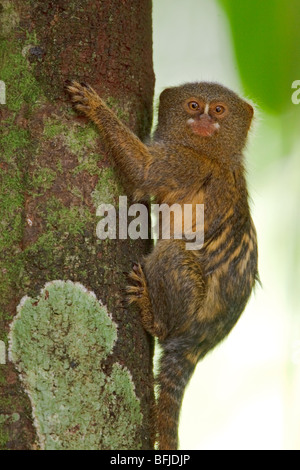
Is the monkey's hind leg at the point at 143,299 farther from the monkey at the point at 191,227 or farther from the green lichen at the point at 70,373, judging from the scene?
the green lichen at the point at 70,373

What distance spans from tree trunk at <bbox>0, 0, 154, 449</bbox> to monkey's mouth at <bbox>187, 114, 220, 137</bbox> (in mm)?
982

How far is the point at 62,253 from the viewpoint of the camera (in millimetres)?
2814

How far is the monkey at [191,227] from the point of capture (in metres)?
3.50

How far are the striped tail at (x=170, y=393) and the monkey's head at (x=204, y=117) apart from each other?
1.36 metres

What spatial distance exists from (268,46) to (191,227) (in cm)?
115

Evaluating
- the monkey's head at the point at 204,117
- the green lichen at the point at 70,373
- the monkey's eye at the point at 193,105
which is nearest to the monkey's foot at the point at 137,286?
the green lichen at the point at 70,373

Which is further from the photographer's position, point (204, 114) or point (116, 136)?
point (204, 114)

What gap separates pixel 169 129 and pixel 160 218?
62 cm

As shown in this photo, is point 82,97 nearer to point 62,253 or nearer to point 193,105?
point 62,253

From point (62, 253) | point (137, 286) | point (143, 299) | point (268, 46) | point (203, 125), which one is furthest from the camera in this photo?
point (203, 125)

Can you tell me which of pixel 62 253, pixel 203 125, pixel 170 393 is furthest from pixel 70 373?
pixel 203 125
